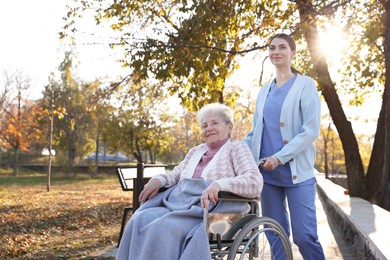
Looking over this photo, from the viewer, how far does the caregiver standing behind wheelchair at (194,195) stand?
10.2 feet

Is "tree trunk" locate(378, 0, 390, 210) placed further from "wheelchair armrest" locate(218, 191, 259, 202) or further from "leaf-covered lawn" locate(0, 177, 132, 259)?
"wheelchair armrest" locate(218, 191, 259, 202)

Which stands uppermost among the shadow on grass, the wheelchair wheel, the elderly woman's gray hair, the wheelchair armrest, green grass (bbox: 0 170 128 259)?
the elderly woman's gray hair

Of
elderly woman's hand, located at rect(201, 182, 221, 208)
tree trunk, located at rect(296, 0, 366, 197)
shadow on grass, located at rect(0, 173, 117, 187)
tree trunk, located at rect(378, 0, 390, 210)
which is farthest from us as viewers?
shadow on grass, located at rect(0, 173, 117, 187)

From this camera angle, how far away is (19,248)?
6809mm

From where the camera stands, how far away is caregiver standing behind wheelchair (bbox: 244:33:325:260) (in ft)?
11.9

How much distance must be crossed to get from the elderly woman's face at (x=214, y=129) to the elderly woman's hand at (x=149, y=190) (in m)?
0.43

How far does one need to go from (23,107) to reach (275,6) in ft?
107

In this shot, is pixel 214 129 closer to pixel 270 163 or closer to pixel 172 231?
pixel 270 163

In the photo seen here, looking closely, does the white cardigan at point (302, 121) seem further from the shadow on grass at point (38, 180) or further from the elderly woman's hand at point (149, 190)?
the shadow on grass at point (38, 180)

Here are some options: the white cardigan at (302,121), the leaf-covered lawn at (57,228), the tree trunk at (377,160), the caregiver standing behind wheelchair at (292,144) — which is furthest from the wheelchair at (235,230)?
the tree trunk at (377,160)

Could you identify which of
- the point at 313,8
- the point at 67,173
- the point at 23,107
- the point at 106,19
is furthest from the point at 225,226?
the point at 23,107

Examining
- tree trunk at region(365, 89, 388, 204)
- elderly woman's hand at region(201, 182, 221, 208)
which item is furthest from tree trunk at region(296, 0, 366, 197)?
elderly woman's hand at region(201, 182, 221, 208)

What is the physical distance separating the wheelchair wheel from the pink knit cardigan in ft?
0.63

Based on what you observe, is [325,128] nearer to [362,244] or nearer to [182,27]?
[182,27]
